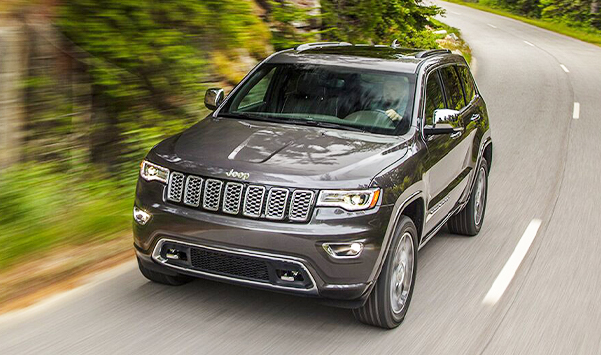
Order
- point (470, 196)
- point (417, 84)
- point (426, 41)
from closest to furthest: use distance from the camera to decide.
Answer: point (417, 84)
point (470, 196)
point (426, 41)

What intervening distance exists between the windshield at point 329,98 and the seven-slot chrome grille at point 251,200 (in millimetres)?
1270

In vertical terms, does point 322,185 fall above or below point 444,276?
above

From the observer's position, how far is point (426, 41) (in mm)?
20484

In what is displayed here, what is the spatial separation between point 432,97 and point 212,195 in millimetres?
2409

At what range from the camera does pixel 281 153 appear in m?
5.40

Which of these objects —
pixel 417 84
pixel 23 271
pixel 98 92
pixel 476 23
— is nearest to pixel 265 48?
pixel 98 92

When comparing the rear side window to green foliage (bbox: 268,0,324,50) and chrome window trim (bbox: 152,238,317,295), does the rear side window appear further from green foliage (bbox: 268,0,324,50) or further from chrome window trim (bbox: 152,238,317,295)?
green foliage (bbox: 268,0,324,50)

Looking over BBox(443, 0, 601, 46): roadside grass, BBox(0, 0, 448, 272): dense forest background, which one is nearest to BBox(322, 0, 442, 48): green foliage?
BBox(0, 0, 448, 272): dense forest background

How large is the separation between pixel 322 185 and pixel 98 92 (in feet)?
13.4

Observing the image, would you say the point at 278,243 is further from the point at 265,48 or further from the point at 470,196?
the point at 265,48

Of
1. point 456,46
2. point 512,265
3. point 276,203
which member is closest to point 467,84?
point 512,265

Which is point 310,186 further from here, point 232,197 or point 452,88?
point 452,88

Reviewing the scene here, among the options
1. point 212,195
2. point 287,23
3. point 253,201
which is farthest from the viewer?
point 287,23

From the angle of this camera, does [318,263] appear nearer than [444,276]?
Yes
